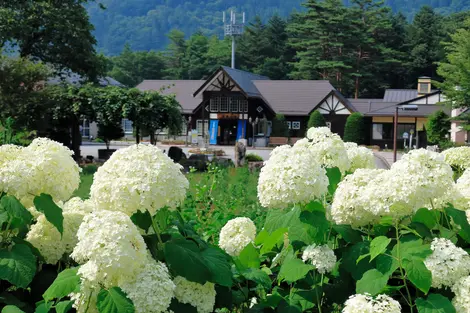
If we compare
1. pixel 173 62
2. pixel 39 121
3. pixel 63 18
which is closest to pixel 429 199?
pixel 39 121

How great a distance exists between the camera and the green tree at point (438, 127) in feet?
127

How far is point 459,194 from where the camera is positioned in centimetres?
289

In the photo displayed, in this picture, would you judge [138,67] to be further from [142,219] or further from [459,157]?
[142,219]

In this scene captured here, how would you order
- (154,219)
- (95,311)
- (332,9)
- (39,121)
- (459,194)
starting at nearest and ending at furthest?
(95,311) → (154,219) → (459,194) → (39,121) → (332,9)

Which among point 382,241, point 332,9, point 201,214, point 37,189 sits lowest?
point 201,214

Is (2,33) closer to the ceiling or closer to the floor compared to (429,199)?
closer to the ceiling

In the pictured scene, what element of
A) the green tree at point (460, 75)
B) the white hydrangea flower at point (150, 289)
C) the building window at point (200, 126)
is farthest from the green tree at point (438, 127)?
the white hydrangea flower at point (150, 289)

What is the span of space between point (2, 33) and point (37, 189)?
2312 cm

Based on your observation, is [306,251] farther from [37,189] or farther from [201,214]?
[201,214]

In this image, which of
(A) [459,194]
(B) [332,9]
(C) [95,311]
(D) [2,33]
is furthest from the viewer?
(B) [332,9]

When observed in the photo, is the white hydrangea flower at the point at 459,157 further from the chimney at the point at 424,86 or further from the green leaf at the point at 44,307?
the chimney at the point at 424,86

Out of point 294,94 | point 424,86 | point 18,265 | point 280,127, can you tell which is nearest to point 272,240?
point 18,265

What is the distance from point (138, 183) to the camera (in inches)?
Result: 87.3

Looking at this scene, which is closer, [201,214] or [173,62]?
[201,214]
